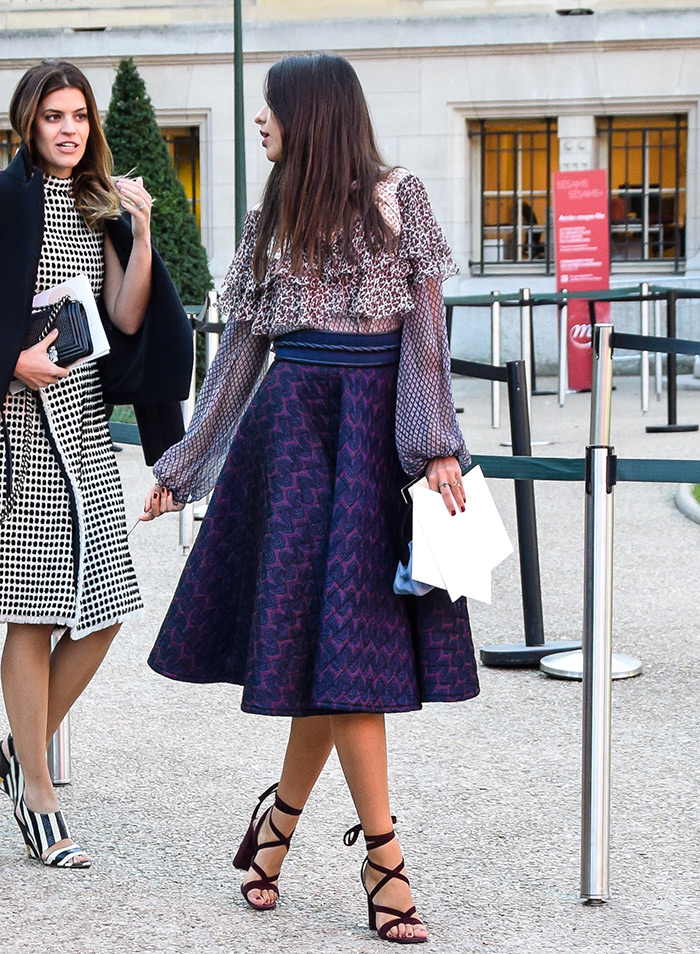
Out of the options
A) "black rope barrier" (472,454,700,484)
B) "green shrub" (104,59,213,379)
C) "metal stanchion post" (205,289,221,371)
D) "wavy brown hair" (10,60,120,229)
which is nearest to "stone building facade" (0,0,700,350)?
"green shrub" (104,59,213,379)

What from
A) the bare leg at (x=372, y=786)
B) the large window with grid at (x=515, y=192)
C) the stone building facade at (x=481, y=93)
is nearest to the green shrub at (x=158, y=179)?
the stone building facade at (x=481, y=93)

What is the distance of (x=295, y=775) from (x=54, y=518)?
84 cm

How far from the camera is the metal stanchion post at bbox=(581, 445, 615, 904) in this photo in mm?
3350

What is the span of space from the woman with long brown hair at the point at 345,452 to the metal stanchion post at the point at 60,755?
103cm

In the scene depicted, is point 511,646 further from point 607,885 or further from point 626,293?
point 626,293

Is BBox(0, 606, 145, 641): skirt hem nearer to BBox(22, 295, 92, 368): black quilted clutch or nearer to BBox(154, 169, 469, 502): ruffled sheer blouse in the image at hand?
BBox(22, 295, 92, 368): black quilted clutch

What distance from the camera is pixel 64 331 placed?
358 centimetres

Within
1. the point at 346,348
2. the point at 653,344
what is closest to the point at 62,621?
the point at 346,348

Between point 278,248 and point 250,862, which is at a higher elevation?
point 278,248

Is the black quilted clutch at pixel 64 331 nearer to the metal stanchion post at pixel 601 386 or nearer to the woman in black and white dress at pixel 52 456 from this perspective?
the woman in black and white dress at pixel 52 456

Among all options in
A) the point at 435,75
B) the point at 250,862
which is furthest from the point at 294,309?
the point at 435,75

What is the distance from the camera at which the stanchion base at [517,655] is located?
5660 mm

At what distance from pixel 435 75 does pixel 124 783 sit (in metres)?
17.8

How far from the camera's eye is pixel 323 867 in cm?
361
